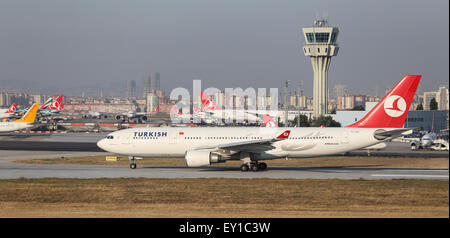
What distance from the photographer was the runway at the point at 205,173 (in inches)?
1433

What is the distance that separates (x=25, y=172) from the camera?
3856 cm

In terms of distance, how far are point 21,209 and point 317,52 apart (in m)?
139

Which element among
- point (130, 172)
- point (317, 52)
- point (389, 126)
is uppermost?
point (317, 52)

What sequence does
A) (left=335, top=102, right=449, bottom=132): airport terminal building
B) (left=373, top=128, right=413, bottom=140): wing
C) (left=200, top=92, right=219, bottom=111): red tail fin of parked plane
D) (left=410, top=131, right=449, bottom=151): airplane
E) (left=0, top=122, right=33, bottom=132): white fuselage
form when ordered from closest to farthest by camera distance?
(left=373, top=128, right=413, bottom=140): wing
(left=410, top=131, right=449, bottom=151): airplane
(left=0, top=122, right=33, bottom=132): white fuselage
(left=335, top=102, right=449, bottom=132): airport terminal building
(left=200, top=92, right=219, bottom=111): red tail fin of parked plane

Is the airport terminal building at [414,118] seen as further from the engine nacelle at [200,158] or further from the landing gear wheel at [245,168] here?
the engine nacelle at [200,158]

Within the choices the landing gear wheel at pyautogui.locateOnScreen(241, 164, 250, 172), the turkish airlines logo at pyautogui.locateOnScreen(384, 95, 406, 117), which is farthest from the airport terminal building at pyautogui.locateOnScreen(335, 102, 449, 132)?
the landing gear wheel at pyautogui.locateOnScreen(241, 164, 250, 172)

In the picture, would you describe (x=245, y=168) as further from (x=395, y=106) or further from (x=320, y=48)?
(x=320, y=48)

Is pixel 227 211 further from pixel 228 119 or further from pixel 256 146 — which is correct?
pixel 228 119

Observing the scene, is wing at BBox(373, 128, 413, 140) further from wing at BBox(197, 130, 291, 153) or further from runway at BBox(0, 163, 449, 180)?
wing at BBox(197, 130, 291, 153)

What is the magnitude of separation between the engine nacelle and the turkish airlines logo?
521 inches

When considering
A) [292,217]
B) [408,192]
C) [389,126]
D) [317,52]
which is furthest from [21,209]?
[317,52]

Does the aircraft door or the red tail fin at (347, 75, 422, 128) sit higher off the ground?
the red tail fin at (347, 75, 422, 128)

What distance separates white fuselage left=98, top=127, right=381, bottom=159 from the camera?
4006 centimetres
